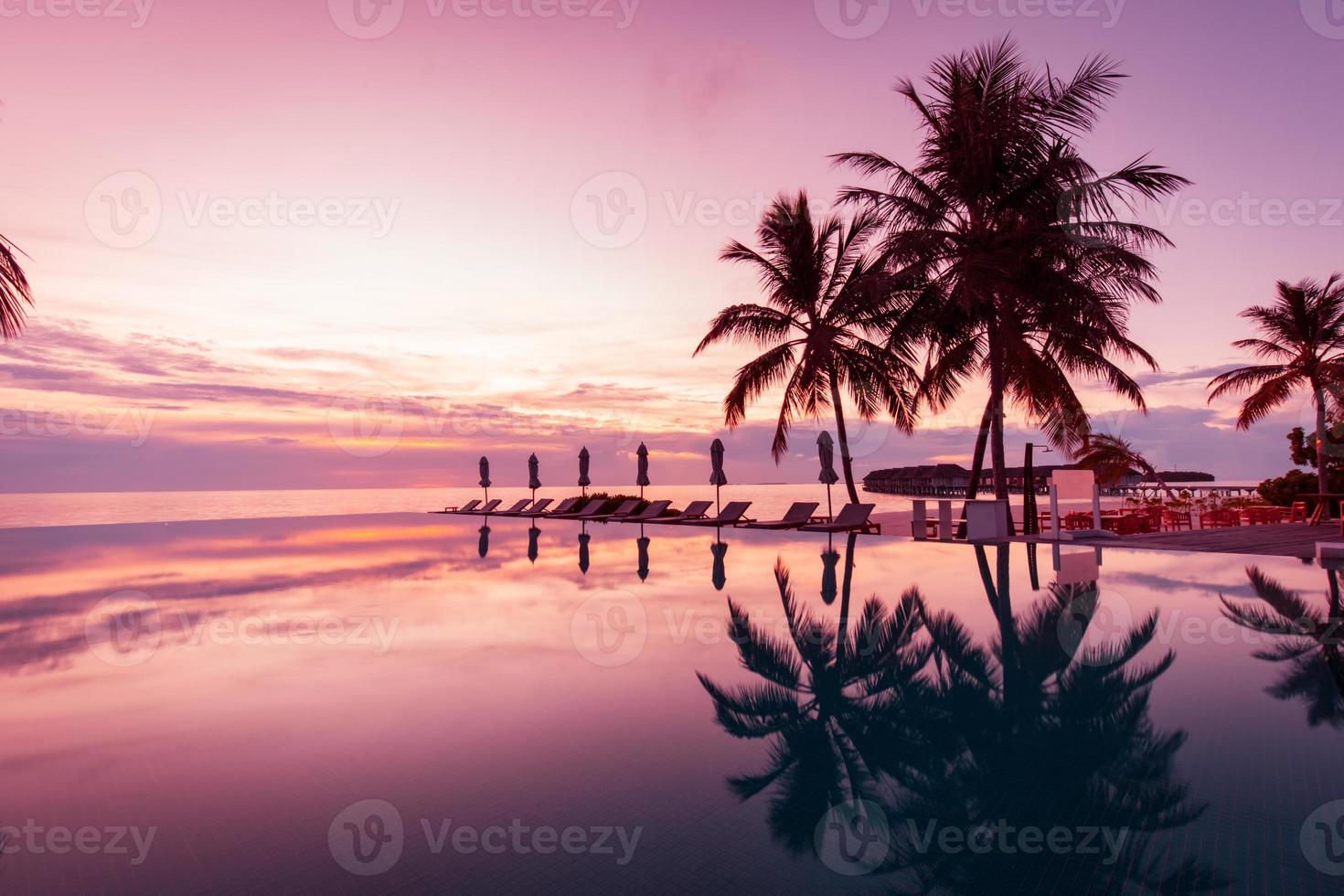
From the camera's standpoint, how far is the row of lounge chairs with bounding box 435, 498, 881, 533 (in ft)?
59.2

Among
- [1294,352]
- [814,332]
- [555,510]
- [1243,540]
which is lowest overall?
[1243,540]

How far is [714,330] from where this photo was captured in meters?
19.3

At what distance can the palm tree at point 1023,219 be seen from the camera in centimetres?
1410

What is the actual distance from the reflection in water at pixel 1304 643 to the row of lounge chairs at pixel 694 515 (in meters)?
8.99

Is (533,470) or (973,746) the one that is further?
(533,470)

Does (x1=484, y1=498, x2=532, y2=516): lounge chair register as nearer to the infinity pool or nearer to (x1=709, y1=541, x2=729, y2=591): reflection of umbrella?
(x1=709, y1=541, x2=729, y2=591): reflection of umbrella

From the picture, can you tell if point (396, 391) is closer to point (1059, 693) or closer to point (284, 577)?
point (284, 577)

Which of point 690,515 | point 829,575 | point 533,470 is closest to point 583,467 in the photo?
point 533,470

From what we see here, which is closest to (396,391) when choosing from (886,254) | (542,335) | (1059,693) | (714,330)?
(542,335)

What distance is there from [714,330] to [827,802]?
16649 mm

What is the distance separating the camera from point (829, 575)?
11234mm

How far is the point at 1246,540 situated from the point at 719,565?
1076 cm

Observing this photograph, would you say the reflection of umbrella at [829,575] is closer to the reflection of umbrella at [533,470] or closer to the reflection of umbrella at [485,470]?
the reflection of umbrella at [533,470]

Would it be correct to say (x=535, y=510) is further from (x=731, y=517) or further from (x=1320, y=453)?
(x=1320, y=453)
